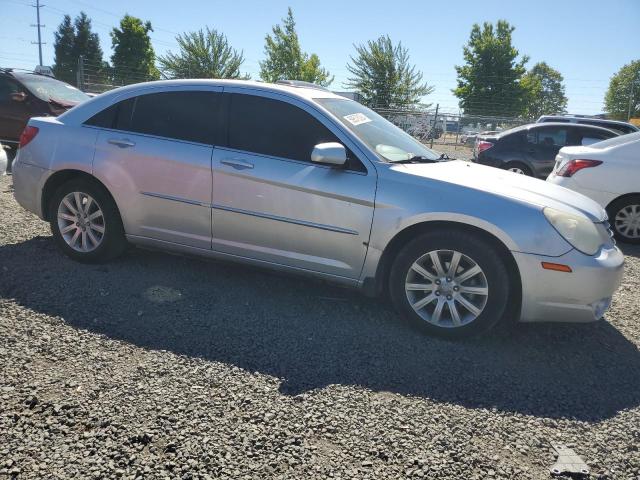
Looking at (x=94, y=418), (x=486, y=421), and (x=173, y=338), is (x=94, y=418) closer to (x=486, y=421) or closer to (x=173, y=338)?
(x=173, y=338)

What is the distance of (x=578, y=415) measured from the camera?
107 inches

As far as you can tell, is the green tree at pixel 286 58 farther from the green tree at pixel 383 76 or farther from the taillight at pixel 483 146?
the taillight at pixel 483 146

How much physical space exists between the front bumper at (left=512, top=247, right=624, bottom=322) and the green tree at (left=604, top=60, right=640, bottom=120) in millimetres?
73918

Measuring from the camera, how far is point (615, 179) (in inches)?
261

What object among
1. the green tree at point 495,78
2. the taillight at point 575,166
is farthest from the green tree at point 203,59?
the taillight at point 575,166

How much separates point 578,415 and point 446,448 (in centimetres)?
87

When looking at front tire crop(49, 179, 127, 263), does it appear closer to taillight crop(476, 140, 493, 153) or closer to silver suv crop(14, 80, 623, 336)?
silver suv crop(14, 80, 623, 336)

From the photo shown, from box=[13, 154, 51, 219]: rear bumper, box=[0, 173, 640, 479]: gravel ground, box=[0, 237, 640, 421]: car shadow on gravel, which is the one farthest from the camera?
box=[13, 154, 51, 219]: rear bumper

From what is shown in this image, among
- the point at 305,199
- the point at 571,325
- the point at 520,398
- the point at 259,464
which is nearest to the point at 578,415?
the point at 520,398

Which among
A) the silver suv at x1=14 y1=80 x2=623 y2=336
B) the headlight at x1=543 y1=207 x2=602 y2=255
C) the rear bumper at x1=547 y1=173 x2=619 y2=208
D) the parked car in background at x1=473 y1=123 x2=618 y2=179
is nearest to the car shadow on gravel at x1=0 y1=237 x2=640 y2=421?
the silver suv at x1=14 y1=80 x2=623 y2=336

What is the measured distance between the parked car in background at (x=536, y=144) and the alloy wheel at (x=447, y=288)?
Result: 25.4 ft

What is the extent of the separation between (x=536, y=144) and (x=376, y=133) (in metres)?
7.65

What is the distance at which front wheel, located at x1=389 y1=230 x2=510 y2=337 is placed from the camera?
338 centimetres

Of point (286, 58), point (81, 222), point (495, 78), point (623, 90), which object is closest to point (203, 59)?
point (286, 58)
